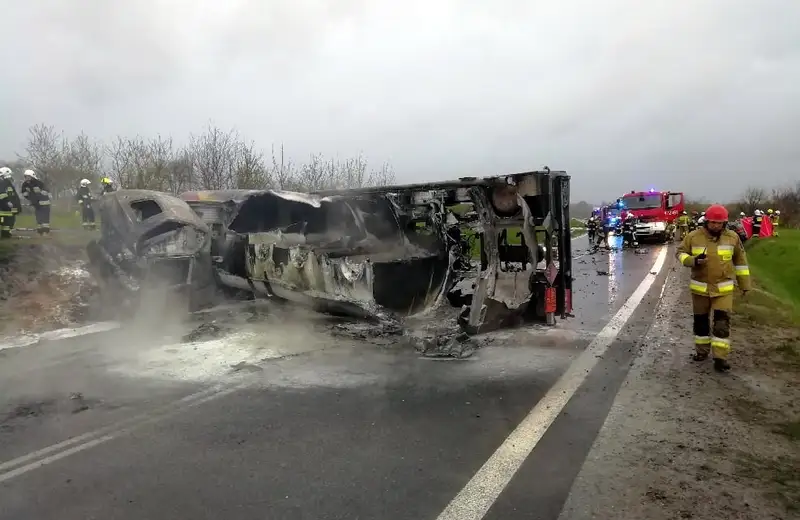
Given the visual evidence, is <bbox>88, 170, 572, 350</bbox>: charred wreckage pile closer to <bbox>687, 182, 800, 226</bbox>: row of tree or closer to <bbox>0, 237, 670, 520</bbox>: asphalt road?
<bbox>0, 237, 670, 520</bbox>: asphalt road

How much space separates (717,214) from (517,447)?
3.71 metres

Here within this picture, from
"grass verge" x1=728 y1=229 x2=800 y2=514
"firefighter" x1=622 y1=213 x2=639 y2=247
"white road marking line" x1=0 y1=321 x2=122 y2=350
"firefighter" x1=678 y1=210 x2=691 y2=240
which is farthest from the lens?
"firefighter" x1=678 y1=210 x2=691 y2=240

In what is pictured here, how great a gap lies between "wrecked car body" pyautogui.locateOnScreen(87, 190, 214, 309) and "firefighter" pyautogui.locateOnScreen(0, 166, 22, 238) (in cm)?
488

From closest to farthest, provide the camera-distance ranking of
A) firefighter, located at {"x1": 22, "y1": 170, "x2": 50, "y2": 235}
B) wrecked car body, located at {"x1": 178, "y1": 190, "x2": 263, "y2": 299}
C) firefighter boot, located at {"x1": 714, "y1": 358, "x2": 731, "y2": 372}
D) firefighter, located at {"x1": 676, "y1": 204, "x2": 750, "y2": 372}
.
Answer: firefighter boot, located at {"x1": 714, "y1": 358, "x2": 731, "y2": 372} → firefighter, located at {"x1": 676, "y1": 204, "x2": 750, "y2": 372} → wrecked car body, located at {"x1": 178, "y1": 190, "x2": 263, "y2": 299} → firefighter, located at {"x1": 22, "y1": 170, "x2": 50, "y2": 235}

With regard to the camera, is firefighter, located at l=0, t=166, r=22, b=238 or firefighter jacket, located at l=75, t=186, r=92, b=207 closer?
firefighter, located at l=0, t=166, r=22, b=238

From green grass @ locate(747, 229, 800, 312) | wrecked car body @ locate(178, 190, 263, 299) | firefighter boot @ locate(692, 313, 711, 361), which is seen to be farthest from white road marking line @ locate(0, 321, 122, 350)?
green grass @ locate(747, 229, 800, 312)

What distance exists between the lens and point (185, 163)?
2336 cm

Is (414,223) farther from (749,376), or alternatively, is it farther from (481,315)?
(749,376)

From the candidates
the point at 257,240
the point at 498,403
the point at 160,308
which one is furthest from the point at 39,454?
the point at 257,240

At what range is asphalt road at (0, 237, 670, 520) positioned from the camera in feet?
10.00

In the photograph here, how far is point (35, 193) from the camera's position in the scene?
1324 cm

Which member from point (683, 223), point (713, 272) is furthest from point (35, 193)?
point (683, 223)

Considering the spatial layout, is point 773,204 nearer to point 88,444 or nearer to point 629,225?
point 629,225

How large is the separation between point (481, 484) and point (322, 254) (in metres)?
4.90
